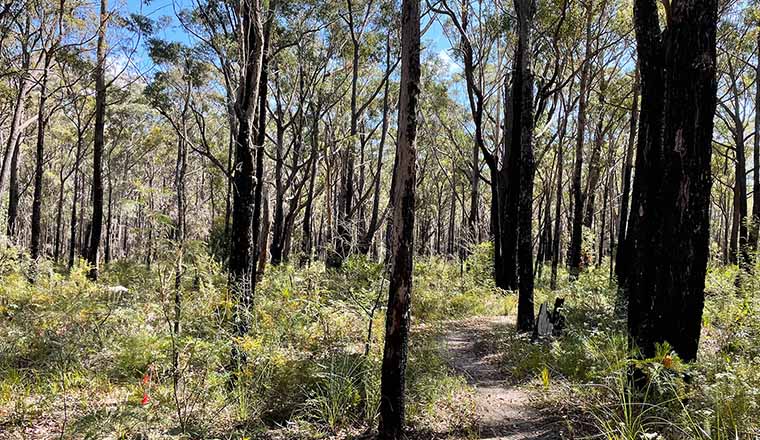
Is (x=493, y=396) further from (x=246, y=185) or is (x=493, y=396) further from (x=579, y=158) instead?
(x=579, y=158)

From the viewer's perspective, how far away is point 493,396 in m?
5.29

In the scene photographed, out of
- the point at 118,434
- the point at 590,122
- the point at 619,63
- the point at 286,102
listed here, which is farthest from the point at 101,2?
the point at 590,122

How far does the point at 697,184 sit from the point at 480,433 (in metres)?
2.97

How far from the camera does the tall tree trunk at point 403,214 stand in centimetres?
401

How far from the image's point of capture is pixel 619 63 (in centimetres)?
1714

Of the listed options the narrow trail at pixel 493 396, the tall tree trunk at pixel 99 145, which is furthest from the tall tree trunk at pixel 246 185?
the tall tree trunk at pixel 99 145

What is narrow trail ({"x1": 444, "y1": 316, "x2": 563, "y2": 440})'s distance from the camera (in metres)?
4.31

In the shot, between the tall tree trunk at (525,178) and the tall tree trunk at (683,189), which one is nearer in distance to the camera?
the tall tree trunk at (683,189)

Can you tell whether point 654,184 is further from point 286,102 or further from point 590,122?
point 590,122

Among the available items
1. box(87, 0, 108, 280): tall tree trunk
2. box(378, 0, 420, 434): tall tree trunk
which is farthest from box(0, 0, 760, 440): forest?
box(87, 0, 108, 280): tall tree trunk

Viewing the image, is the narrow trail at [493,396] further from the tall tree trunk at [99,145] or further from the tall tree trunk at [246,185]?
the tall tree trunk at [99,145]

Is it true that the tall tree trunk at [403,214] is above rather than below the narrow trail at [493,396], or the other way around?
above

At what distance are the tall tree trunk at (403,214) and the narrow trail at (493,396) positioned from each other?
101 centimetres

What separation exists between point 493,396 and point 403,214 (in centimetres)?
266
